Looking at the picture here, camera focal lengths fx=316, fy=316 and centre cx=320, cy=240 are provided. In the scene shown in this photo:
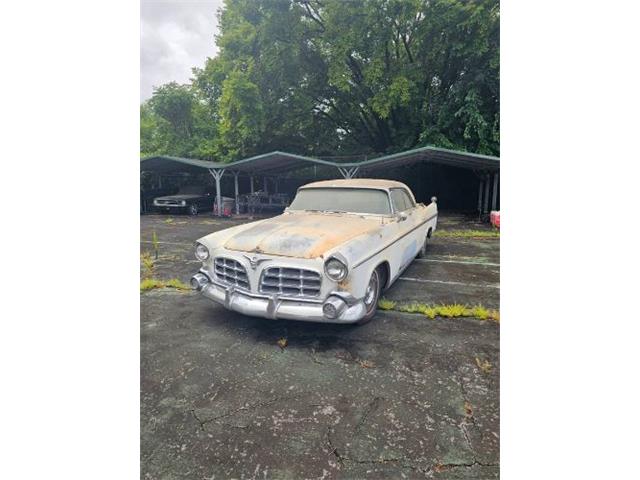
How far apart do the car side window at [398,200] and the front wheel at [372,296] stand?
1021 mm

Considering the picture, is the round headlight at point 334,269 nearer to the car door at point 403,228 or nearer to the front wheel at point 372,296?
the front wheel at point 372,296

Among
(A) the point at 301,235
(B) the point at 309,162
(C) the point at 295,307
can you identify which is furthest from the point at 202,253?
(B) the point at 309,162

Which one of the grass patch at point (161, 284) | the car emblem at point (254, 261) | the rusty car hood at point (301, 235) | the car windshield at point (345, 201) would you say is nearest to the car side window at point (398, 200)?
the car windshield at point (345, 201)

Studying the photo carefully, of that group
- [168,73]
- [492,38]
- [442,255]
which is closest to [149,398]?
[168,73]

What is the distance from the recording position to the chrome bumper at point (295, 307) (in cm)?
233

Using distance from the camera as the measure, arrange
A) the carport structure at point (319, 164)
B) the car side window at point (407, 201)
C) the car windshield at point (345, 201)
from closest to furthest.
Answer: the carport structure at point (319, 164) < the car windshield at point (345, 201) < the car side window at point (407, 201)

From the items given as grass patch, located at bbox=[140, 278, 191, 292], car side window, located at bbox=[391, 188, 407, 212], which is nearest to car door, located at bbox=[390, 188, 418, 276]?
car side window, located at bbox=[391, 188, 407, 212]

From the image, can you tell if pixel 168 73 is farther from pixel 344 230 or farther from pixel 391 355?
pixel 391 355

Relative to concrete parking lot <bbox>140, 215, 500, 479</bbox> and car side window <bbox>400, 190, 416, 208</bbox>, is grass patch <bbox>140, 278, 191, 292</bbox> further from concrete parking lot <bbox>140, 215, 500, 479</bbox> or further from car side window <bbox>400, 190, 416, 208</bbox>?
car side window <bbox>400, 190, 416, 208</bbox>

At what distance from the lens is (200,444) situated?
1.47m

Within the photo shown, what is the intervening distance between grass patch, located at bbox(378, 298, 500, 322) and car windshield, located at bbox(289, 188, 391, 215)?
1.02 meters

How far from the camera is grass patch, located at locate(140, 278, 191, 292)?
11.6ft

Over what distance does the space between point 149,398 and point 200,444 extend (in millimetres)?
544

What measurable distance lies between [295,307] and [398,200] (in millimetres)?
2125
